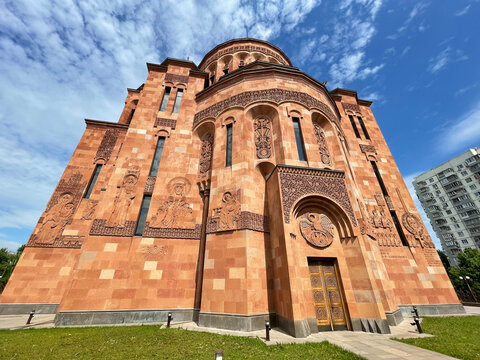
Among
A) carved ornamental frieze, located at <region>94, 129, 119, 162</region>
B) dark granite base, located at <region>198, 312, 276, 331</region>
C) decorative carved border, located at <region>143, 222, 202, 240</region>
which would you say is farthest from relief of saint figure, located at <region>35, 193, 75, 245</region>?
dark granite base, located at <region>198, 312, 276, 331</region>

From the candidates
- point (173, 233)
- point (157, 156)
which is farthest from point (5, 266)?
point (173, 233)

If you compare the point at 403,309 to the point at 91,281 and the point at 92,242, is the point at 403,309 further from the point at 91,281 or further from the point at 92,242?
the point at 92,242

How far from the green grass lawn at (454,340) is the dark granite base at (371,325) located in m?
0.87

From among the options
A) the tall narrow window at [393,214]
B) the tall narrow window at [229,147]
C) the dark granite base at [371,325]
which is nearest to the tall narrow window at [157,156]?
the tall narrow window at [229,147]

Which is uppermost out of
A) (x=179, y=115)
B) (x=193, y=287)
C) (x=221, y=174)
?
(x=179, y=115)

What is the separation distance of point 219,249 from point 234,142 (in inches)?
224

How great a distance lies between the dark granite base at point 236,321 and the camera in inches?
282

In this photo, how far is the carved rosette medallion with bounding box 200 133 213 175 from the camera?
461 inches

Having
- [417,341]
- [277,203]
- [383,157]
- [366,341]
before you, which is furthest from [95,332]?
[383,157]

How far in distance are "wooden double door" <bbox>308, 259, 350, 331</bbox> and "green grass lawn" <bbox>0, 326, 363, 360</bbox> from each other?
1.94 meters

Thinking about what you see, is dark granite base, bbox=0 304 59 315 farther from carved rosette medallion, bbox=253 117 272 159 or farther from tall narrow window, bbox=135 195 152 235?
carved rosette medallion, bbox=253 117 272 159

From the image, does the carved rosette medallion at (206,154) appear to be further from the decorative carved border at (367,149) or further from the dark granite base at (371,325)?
the decorative carved border at (367,149)

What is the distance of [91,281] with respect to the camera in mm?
8562

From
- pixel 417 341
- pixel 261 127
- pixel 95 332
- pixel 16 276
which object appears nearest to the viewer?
pixel 417 341
